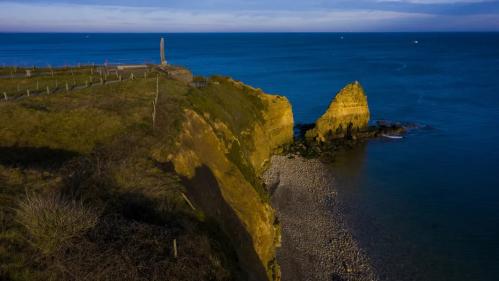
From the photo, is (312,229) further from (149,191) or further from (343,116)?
(343,116)

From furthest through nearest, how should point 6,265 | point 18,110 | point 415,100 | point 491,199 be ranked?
1. point 415,100
2. point 491,199
3. point 18,110
4. point 6,265

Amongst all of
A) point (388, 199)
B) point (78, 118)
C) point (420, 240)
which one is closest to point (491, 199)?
point (388, 199)

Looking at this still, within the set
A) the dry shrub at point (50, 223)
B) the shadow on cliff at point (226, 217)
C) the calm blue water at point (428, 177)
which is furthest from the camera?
the calm blue water at point (428, 177)

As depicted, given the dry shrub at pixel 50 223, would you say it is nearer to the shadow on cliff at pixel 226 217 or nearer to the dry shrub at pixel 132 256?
the dry shrub at pixel 132 256

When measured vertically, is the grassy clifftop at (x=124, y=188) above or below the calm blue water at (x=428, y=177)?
above

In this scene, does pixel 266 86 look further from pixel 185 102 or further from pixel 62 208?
pixel 62 208

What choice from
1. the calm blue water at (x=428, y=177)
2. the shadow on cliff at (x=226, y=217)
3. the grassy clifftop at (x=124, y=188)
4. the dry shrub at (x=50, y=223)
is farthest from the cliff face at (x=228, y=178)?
the calm blue water at (x=428, y=177)
